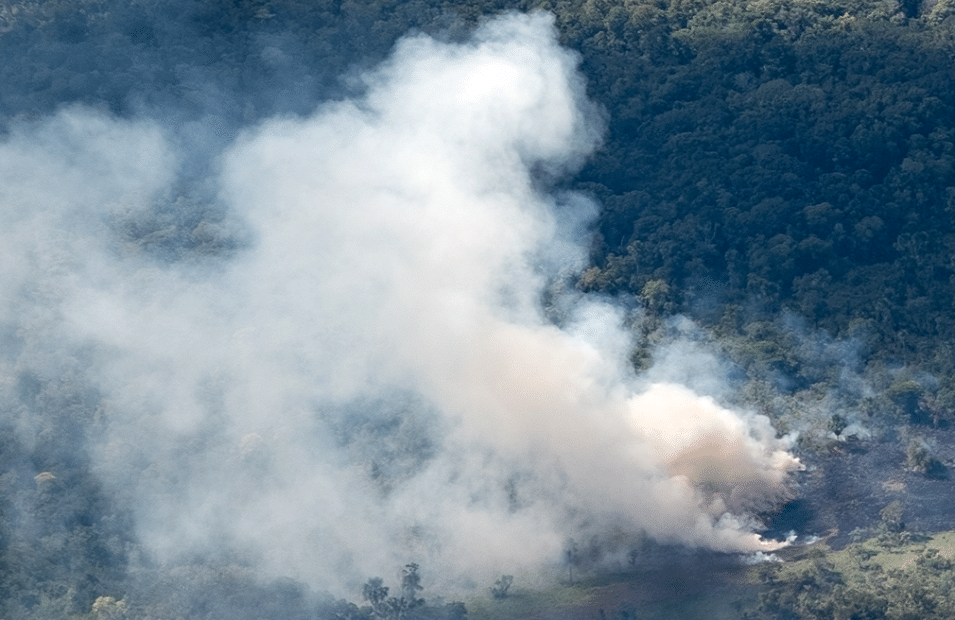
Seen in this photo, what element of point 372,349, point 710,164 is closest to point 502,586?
point 372,349

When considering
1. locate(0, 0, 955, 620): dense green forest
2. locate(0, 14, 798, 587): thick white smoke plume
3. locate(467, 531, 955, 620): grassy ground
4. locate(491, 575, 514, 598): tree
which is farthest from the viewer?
locate(0, 0, 955, 620): dense green forest

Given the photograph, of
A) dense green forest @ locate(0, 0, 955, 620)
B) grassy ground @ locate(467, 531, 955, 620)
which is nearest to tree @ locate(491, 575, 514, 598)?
grassy ground @ locate(467, 531, 955, 620)

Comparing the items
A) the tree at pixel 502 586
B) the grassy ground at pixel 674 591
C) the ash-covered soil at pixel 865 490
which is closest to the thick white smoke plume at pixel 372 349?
the tree at pixel 502 586

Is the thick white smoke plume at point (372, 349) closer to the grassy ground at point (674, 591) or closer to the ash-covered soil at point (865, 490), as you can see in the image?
the ash-covered soil at point (865, 490)

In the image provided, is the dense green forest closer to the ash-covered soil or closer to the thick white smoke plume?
the ash-covered soil

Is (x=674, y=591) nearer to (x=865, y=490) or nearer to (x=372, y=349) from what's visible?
(x=865, y=490)

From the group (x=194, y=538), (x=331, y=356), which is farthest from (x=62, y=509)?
(x=331, y=356)

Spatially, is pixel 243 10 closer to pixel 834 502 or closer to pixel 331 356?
pixel 331 356
